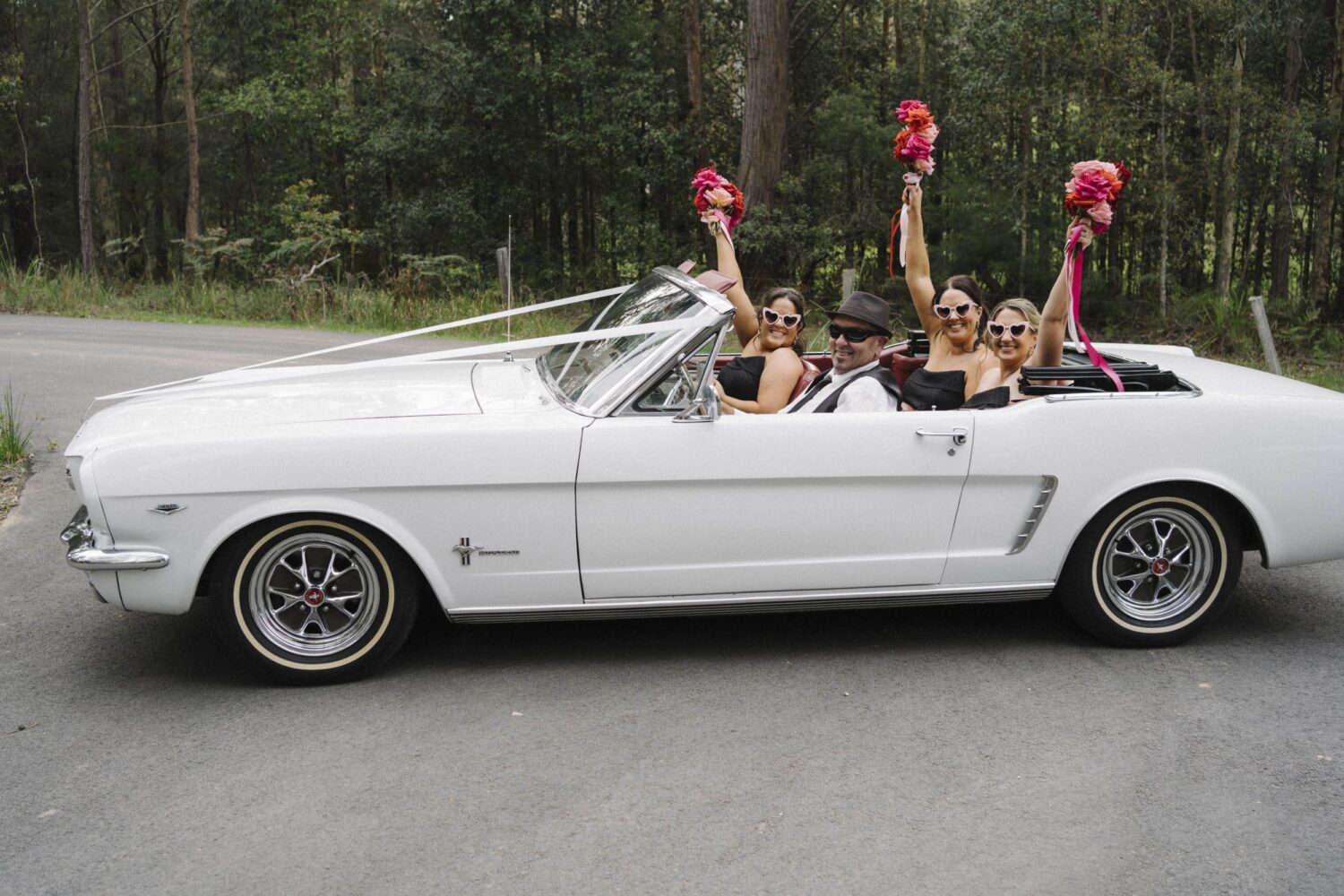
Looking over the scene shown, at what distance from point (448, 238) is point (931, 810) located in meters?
28.7

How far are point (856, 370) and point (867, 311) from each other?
1.06 ft

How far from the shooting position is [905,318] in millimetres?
20609

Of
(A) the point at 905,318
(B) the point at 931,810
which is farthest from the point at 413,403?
(A) the point at 905,318

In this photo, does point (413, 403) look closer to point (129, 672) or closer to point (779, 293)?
point (129, 672)

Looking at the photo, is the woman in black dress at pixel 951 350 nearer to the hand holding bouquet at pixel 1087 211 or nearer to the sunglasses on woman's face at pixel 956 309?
the sunglasses on woman's face at pixel 956 309

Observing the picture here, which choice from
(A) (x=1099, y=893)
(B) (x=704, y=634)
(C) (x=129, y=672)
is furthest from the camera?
(B) (x=704, y=634)

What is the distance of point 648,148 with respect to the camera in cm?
2767

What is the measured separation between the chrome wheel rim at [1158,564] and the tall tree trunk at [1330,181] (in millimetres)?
16410

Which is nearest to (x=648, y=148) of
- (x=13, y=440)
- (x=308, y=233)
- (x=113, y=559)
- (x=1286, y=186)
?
(x=308, y=233)

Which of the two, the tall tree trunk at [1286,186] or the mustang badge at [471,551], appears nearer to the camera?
the mustang badge at [471,551]

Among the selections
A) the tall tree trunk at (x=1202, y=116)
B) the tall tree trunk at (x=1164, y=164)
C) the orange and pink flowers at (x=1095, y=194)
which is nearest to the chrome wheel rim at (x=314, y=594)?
the orange and pink flowers at (x=1095, y=194)

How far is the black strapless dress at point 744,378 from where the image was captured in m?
5.49

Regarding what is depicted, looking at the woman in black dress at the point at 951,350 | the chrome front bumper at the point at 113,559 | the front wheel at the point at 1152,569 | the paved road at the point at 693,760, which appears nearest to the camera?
the paved road at the point at 693,760

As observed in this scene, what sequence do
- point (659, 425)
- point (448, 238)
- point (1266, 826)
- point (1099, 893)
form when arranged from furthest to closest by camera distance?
1. point (448, 238)
2. point (659, 425)
3. point (1266, 826)
4. point (1099, 893)
